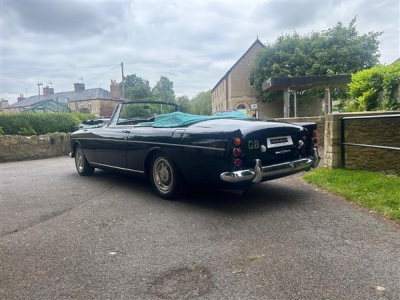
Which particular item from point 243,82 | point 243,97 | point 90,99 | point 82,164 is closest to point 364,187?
point 82,164

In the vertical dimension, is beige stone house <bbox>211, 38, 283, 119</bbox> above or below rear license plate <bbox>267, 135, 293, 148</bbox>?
above

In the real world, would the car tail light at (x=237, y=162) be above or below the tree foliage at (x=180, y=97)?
below

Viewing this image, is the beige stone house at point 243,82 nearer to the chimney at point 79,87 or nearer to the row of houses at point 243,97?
the row of houses at point 243,97

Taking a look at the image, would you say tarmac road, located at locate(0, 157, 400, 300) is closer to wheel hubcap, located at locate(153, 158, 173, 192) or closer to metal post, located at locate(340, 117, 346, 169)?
wheel hubcap, located at locate(153, 158, 173, 192)

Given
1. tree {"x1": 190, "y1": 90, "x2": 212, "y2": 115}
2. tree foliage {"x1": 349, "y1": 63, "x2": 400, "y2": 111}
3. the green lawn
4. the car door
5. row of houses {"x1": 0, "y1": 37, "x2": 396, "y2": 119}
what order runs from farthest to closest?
1. tree {"x1": 190, "y1": 90, "x2": 212, "y2": 115}
2. row of houses {"x1": 0, "y1": 37, "x2": 396, "y2": 119}
3. tree foliage {"x1": 349, "y1": 63, "x2": 400, "y2": 111}
4. the car door
5. the green lawn

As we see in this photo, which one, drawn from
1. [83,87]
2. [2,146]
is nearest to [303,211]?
[2,146]

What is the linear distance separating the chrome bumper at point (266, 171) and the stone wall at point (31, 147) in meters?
11.0

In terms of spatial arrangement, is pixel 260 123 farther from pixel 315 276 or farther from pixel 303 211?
pixel 315 276

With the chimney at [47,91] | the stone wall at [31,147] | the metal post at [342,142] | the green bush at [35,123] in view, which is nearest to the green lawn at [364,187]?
the metal post at [342,142]

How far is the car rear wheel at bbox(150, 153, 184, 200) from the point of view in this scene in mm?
4574

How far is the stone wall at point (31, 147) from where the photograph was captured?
39.5 feet

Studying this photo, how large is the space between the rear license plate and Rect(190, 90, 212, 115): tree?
56.6m

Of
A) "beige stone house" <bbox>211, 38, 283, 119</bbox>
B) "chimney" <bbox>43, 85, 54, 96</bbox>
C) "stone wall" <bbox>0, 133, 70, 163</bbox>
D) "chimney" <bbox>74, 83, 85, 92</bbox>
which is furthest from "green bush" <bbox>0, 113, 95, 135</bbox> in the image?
"chimney" <bbox>43, 85, 54, 96</bbox>

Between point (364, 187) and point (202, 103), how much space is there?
6119cm
